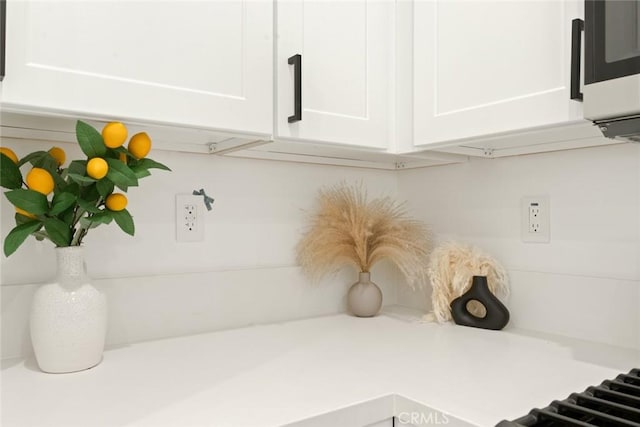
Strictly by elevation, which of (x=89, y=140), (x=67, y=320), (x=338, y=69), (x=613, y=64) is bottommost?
(x=67, y=320)

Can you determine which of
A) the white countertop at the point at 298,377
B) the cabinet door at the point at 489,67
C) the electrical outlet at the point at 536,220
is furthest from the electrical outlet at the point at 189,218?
the electrical outlet at the point at 536,220

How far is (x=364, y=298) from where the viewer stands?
4.81ft

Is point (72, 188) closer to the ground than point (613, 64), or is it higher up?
closer to the ground

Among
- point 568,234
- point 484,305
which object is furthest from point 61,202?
point 568,234

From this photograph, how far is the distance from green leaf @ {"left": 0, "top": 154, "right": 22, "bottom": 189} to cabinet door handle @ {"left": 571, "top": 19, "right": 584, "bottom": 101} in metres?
1.13

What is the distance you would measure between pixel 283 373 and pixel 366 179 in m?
0.89

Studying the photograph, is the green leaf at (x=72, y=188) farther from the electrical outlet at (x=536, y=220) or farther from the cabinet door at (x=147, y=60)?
the electrical outlet at (x=536, y=220)

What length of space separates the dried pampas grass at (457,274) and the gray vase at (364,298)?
0.55ft

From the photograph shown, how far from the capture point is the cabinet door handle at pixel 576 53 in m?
0.87

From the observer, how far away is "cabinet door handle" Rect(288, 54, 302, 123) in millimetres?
1062

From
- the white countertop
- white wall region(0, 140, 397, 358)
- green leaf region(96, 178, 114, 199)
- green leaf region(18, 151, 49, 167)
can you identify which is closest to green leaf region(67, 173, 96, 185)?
green leaf region(96, 178, 114, 199)

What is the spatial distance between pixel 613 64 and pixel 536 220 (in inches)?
24.2

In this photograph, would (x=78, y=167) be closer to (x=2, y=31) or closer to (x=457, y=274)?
(x=2, y=31)

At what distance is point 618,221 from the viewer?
1.15 metres
